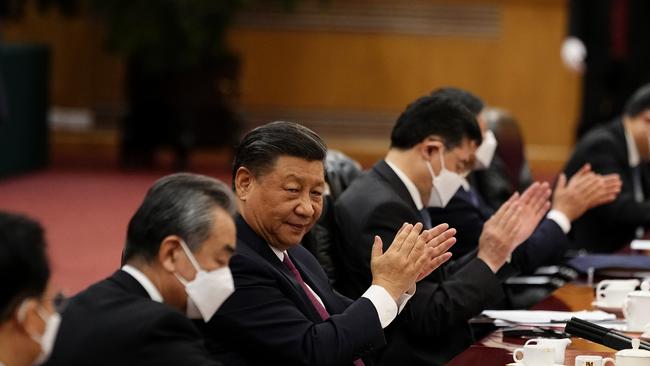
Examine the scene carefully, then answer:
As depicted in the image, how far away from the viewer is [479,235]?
5.13 metres

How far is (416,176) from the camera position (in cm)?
440

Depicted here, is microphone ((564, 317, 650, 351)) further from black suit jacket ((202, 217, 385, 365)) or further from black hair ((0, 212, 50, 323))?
black hair ((0, 212, 50, 323))

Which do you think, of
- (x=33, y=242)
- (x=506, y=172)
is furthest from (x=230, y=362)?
(x=506, y=172)

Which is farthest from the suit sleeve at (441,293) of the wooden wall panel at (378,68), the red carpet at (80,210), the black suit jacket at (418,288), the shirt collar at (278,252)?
the wooden wall panel at (378,68)

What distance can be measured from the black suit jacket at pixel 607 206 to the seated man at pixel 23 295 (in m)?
4.28

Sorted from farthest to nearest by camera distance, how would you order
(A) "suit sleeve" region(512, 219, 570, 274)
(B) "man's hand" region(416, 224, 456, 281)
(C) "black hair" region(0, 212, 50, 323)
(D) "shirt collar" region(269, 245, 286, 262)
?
(A) "suit sleeve" region(512, 219, 570, 274) < (B) "man's hand" region(416, 224, 456, 281) < (D) "shirt collar" region(269, 245, 286, 262) < (C) "black hair" region(0, 212, 50, 323)

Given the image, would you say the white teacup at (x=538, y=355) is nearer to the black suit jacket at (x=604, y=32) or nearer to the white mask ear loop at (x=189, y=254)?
the white mask ear loop at (x=189, y=254)

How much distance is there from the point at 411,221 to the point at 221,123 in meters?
8.02

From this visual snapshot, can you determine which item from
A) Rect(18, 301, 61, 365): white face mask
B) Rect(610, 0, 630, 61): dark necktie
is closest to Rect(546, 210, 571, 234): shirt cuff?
Rect(18, 301, 61, 365): white face mask

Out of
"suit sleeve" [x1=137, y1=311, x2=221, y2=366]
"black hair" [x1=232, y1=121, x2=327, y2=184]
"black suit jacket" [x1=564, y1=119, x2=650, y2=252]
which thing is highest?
"black hair" [x1=232, y1=121, x2=327, y2=184]

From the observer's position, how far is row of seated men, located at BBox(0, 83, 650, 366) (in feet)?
8.66

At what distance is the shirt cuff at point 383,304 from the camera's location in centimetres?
346

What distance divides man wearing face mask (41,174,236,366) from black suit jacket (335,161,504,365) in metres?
1.24

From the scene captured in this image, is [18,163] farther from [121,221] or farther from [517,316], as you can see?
[517,316]
